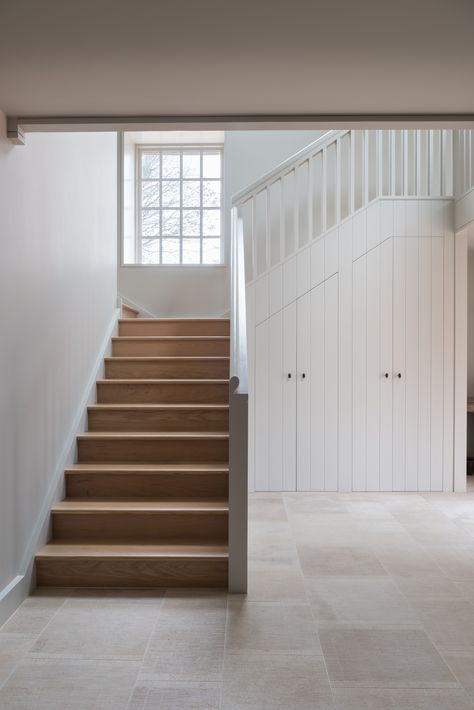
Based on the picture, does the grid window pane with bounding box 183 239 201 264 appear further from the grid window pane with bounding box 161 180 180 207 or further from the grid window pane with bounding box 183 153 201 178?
the grid window pane with bounding box 183 153 201 178

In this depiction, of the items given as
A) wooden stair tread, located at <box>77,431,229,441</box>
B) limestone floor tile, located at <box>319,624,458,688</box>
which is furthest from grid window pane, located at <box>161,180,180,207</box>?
limestone floor tile, located at <box>319,624,458,688</box>

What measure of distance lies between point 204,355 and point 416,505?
2093mm

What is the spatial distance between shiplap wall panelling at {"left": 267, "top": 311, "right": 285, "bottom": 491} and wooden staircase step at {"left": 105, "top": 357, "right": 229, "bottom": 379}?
81 centimetres

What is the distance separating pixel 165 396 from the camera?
179 inches

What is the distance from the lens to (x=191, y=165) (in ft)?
23.4

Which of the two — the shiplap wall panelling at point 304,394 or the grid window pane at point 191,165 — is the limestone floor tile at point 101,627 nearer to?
the shiplap wall panelling at point 304,394

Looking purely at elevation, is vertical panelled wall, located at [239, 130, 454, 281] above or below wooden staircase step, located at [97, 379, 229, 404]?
above

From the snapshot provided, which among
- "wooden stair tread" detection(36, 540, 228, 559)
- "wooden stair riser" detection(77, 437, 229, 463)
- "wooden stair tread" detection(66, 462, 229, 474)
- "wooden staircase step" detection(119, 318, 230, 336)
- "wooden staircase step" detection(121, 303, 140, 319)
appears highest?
"wooden staircase step" detection(121, 303, 140, 319)

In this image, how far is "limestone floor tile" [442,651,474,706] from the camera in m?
2.28

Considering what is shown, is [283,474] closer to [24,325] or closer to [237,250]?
[237,250]

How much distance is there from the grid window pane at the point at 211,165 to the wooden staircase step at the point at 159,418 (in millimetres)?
3726

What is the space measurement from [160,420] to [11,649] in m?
1.92

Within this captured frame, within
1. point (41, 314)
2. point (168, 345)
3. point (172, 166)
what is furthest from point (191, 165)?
point (41, 314)

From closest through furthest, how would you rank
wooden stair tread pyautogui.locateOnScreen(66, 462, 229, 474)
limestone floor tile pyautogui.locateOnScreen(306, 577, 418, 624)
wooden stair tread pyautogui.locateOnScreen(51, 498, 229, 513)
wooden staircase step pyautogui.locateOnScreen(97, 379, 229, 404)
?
limestone floor tile pyautogui.locateOnScreen(306, 577, 418, 624), wooden stair tread pyautogui.locateOnScreen(51, 498, 229, 513), wooden stair tread pyautogui.locateOnScreen(66, 462, 229, 474), wooden staircase step pyautogui.locateOnScreen(97, 379, 229, 404)
